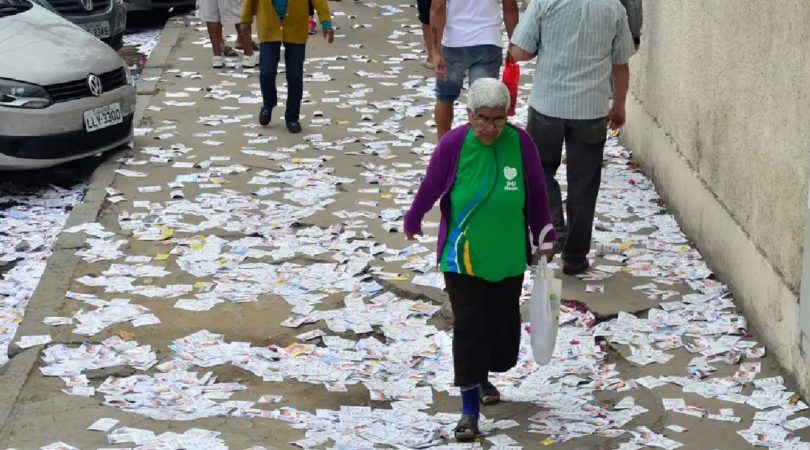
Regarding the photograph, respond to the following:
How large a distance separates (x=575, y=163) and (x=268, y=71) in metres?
4.49

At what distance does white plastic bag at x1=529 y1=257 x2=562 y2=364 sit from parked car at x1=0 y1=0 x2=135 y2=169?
5.33 m

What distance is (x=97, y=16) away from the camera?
50.0 ft

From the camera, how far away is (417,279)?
8562 millimetres

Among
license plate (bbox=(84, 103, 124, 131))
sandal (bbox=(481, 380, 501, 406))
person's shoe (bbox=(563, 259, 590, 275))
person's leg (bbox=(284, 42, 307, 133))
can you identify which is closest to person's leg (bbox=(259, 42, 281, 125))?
person's leg (bbox=(284, 42, 307, 133))

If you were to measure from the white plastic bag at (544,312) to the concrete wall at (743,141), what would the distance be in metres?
1.30

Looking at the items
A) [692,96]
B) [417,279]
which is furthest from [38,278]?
[692,96]

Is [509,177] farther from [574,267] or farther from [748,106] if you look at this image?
[574,267]

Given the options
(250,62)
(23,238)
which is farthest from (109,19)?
(23,238)

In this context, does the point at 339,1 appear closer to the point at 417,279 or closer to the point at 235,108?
the point at 235,108

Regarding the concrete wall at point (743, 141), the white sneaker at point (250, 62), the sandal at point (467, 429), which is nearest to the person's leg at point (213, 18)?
the white sneaker at point (250, 62)

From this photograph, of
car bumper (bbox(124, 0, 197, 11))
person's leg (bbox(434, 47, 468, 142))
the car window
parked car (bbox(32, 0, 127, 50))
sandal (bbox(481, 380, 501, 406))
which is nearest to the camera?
sandal (bbox(481, 380, 501, 406))

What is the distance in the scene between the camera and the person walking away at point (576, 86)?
26.6 feet

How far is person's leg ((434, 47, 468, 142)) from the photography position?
10156 mm

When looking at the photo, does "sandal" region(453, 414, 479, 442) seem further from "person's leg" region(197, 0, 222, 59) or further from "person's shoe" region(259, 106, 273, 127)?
"person's leg" region(197, 0, 222, 59)
